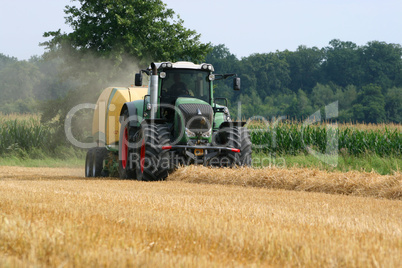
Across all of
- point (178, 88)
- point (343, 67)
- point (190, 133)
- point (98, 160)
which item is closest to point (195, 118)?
point (190, 133)

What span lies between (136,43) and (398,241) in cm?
2261

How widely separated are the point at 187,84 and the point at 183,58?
14938 millimetres

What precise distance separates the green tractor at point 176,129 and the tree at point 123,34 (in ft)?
43.6

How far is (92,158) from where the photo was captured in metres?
15.0

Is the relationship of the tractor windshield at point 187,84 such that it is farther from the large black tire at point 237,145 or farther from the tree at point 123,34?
the tree at point 123,34

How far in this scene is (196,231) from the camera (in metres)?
4.27

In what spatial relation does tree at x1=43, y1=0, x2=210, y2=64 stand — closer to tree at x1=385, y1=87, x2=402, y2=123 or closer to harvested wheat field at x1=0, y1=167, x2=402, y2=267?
harvested wheat field at x1=0, y1=167, x2=402, y2=267

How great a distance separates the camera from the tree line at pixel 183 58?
25.6 m

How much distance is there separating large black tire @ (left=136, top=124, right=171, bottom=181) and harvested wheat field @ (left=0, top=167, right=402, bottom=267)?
10.3ft

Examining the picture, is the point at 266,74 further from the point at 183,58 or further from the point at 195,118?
the point at 195,118

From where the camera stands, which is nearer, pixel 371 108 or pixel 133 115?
pixel 133 115

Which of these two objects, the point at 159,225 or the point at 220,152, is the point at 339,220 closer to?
the point at 159,225

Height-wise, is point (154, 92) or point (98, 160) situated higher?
point (154, 92)

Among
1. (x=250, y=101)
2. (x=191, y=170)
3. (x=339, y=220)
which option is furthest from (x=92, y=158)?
(x=250, y=101)
